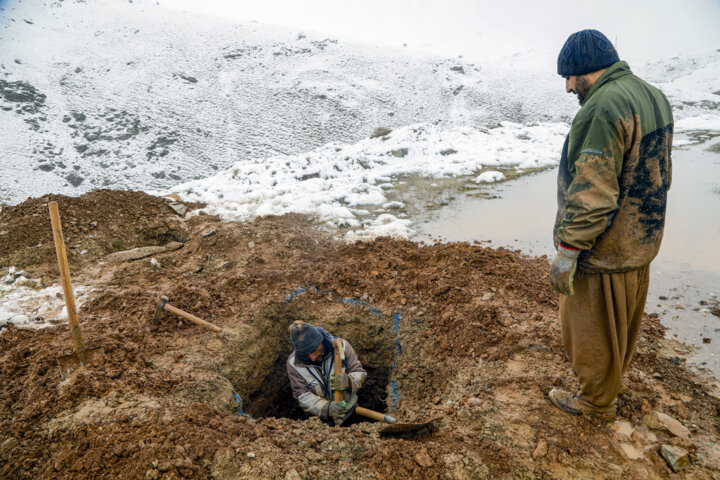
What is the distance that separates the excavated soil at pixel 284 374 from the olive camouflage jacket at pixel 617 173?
1.18 metres

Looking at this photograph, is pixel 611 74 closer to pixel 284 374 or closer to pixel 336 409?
pixel 336 409

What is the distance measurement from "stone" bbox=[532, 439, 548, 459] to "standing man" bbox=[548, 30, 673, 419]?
0.49m

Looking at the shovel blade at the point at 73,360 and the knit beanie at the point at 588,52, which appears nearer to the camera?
the knit beanie at the point at 588,52

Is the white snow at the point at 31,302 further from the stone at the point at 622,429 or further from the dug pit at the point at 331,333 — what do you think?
the stone at the point at 622,429

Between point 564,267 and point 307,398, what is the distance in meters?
2.72

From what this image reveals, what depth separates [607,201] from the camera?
1998 mm

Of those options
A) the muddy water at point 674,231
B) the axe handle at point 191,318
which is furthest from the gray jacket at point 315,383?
the muddy water at point 674,231

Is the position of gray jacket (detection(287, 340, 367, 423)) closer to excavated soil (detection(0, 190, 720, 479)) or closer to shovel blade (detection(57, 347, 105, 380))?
excavated soil (detection(0, 190, 720, 479))

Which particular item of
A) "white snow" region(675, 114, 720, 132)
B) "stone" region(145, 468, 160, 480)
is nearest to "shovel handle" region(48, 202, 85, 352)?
"stone" region(145, 468, 160, 480)

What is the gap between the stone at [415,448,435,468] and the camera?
2.38 m

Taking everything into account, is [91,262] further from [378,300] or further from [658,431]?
[658,431]

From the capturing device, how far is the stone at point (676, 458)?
227 cm

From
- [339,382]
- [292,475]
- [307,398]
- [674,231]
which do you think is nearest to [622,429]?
[292,475]

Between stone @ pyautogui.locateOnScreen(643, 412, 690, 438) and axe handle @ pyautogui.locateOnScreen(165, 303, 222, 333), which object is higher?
stone @ pyautogui.locateOnScreen(643, 412, 690, 438)
